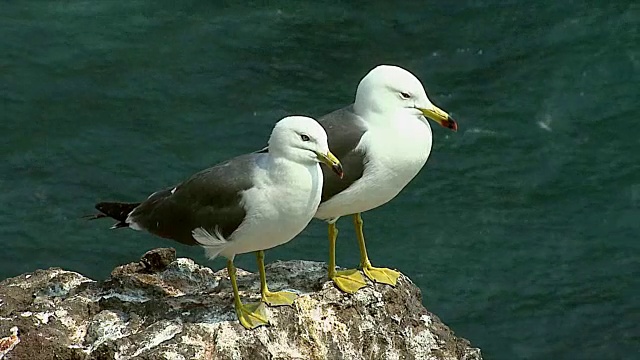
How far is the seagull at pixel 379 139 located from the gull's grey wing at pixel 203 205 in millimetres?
766

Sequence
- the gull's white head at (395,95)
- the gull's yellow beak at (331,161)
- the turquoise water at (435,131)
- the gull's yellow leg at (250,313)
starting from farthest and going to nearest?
the turquoise water at (435,131) → the gull's white head at (395,95) → the gull's yellow leg at (250,313) → the gull's yellow beak at (331,161)

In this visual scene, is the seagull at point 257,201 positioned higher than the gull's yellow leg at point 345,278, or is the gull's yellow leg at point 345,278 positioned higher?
the seagull at point 257,201

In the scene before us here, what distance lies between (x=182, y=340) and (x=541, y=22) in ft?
72.2

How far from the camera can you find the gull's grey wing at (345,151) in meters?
9.59

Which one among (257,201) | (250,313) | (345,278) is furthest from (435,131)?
(257,201)

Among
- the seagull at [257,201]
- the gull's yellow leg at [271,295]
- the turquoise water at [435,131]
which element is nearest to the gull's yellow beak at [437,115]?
the seagull at [257,201]

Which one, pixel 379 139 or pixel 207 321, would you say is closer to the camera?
pixel 207 321

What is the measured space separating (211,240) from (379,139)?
5.40ft

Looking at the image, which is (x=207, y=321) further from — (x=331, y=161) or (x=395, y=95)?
(x=395, y=95)

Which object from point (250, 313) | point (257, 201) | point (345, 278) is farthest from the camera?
point (345, 278)

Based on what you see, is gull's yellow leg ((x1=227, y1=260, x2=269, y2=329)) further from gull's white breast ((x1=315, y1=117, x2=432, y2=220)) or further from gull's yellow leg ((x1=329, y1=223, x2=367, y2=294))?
gull's white breast ((x1=315, y1=117, x2=432, y2=220))

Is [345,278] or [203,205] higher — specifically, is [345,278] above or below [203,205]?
below

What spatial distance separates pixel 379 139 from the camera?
9602 millimetres

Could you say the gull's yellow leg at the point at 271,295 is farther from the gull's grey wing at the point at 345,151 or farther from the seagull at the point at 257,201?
the gull's grey wing at the point at 345,151
